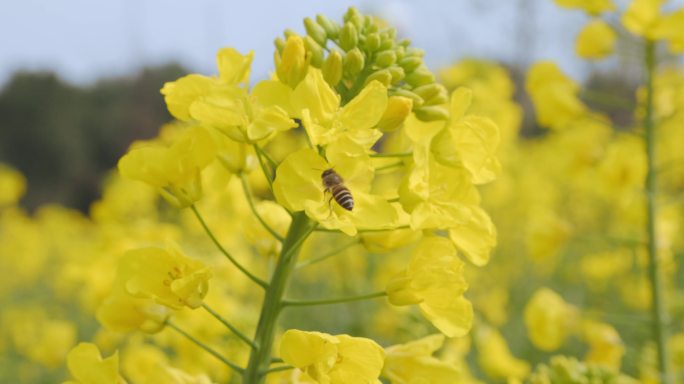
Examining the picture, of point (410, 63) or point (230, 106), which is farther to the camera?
point (410, 63)

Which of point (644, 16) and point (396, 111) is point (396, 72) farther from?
point (644, 16)

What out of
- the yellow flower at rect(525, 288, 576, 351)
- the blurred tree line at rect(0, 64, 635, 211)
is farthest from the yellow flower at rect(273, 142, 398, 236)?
the blurred tree line at rect(0, 64, 635, 211)

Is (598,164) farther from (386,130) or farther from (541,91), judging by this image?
(386,130)

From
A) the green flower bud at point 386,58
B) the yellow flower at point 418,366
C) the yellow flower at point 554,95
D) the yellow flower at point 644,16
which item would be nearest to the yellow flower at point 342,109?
the green flower bud at point 386,58

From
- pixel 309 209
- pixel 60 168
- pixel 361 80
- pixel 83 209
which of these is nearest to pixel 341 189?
pixel 309 209

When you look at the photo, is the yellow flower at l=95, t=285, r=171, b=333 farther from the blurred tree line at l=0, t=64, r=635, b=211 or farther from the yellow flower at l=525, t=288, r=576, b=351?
the blurred tree line at l=0, t=64, r=635, b=211

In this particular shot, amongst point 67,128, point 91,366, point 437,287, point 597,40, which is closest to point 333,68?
point 437,287
